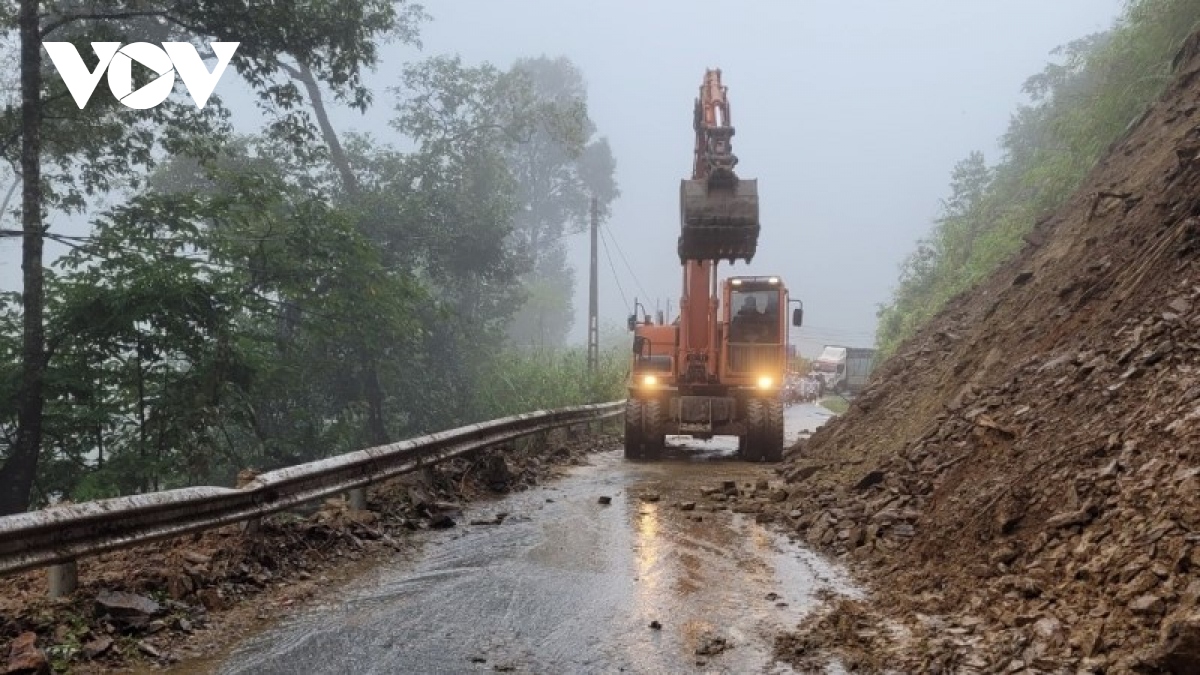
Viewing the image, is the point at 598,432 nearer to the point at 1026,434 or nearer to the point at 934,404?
the point at 934,404

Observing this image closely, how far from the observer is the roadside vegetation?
1307cm

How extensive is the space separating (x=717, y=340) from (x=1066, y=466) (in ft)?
33.2

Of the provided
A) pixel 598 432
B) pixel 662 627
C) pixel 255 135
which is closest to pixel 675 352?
pixel 598 432

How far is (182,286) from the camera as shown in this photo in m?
13.3

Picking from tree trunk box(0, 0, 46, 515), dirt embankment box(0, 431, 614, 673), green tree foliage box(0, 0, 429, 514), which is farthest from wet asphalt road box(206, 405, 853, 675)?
green tree foliage box(0, 0, 429, 514)

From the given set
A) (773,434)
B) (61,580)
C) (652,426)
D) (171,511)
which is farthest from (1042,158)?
(61,580)

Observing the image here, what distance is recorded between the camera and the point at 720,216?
14.7m

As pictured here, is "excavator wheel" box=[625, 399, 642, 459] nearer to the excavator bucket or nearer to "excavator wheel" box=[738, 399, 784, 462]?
"excavator wheel" box=[738, 399, 784, 462]

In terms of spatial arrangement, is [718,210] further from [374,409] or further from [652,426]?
[374,409]

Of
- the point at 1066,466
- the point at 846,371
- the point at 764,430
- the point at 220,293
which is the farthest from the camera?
the point at 846,371

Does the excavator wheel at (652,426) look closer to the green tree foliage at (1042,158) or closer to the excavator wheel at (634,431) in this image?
the excavator wheel at (634,431)

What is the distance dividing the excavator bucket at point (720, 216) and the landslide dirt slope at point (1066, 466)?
13.8ft

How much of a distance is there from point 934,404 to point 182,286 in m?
11.6

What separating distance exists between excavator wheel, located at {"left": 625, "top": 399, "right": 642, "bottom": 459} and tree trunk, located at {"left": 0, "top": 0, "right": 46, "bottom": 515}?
9.64 metres
